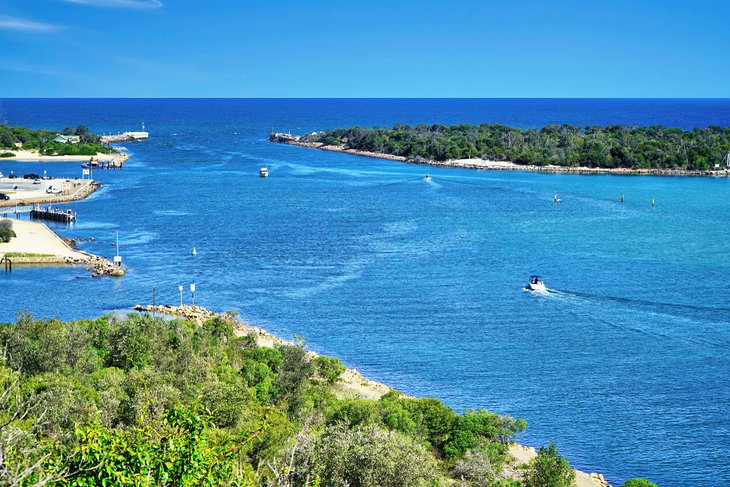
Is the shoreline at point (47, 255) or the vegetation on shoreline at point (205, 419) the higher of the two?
the vegetation on shoreline at point (205, 419)

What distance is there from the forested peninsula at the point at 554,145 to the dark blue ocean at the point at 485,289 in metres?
23.3

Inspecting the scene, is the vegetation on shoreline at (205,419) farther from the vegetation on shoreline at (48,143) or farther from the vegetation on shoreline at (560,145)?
the vegetation on shoreline at (48,143)

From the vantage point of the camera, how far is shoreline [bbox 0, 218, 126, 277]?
5353 centimetres

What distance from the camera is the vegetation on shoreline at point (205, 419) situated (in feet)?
35.7

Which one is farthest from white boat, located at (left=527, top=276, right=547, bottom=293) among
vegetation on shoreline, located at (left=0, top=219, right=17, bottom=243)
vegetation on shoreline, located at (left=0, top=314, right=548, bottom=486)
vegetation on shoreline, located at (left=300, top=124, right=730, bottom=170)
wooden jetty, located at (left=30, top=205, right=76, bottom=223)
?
vegetation on shoreline, located at (left=300, top=124, right=730, bottom=170)

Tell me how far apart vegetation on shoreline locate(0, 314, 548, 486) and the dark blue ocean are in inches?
177

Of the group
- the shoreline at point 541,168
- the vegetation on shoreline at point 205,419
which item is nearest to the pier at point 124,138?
the shoreline at point 541,168

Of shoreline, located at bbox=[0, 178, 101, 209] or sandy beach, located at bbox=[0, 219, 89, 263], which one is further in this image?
shoreline, located at bbox=[0, 178, 101, 209]

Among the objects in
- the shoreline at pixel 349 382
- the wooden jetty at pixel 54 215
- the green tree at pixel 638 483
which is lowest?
the shoreline at pixel 349 382

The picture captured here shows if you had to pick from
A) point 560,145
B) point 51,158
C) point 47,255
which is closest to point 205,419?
point 47,255

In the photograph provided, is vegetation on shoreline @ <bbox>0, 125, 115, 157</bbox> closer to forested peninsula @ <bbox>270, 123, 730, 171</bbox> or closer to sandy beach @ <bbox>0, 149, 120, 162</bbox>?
sandy beach @ <bbox>0, 149, 120, 162</bbox>

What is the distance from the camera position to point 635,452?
2873 cm

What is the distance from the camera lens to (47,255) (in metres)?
56.5

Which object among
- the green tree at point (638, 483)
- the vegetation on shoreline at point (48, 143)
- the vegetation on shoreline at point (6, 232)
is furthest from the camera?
the vegetation on shoreline at point (48, 143)
